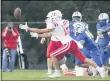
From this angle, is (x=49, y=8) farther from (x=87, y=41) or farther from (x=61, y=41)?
(x=61, y=41)

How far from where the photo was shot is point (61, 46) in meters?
16.3

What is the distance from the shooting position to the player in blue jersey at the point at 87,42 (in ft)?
57.2

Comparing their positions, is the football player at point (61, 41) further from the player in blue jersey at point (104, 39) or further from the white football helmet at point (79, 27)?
the player in blue jersey at point (104, 39)

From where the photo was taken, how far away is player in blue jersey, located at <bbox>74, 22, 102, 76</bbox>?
57.2 ft

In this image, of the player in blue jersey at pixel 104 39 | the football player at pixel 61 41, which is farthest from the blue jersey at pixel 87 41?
the football player at pixel 61 41

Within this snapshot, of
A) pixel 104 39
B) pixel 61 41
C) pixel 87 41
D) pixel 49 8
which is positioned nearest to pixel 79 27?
pixel 87 41

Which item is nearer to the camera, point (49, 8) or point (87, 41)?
point (87, 41)

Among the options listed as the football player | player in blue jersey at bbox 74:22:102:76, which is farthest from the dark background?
the football player

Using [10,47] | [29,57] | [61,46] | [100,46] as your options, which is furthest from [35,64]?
[61,46]

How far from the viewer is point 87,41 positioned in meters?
17.7

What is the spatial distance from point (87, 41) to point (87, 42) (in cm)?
7

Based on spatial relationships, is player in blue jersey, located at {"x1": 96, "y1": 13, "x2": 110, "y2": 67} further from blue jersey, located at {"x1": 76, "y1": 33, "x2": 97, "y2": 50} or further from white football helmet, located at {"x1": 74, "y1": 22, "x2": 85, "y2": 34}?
white football helmet, located at {"x1": 74, "y1": 22, "x2": 85, "y2": 34}

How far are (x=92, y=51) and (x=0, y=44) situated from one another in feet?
19.2

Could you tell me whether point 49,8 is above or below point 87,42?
above
